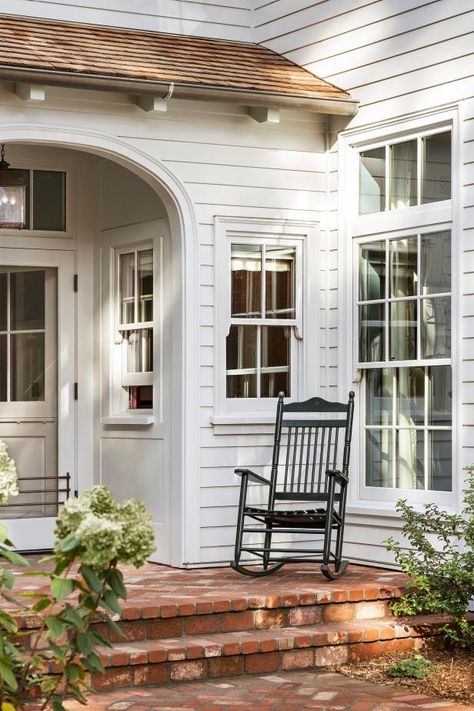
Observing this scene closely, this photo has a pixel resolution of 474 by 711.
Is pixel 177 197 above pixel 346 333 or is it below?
above

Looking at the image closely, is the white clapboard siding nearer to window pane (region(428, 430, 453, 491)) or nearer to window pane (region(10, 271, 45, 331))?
window pane (region(10, 271, 45, 331))

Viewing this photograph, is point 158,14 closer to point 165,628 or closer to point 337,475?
point 337,475

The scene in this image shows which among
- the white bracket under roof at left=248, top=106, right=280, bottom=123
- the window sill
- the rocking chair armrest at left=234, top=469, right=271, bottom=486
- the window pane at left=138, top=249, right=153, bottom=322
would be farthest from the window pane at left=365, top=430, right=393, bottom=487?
the white bracket under roof at left=248, top=106, right=280, bottom=123

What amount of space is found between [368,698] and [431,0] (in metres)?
3.96

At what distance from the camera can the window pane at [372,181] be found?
7238 millimetres

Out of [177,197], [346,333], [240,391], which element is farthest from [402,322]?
[177,197]

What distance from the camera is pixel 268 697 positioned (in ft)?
17.0

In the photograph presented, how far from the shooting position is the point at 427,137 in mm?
6871

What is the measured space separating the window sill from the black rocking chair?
2.70 feet

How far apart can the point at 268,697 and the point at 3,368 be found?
137 inches

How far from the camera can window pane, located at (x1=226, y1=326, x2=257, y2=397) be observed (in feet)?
23.9

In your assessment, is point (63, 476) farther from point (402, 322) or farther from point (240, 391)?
point (402, 322)

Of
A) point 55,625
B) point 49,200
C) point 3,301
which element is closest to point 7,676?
point 55,625

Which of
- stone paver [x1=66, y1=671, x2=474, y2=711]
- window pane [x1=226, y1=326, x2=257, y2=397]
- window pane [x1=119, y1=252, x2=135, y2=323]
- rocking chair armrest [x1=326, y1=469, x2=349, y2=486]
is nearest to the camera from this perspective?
stone paver [x1=66, y1=671, x2=474, y2=711]
